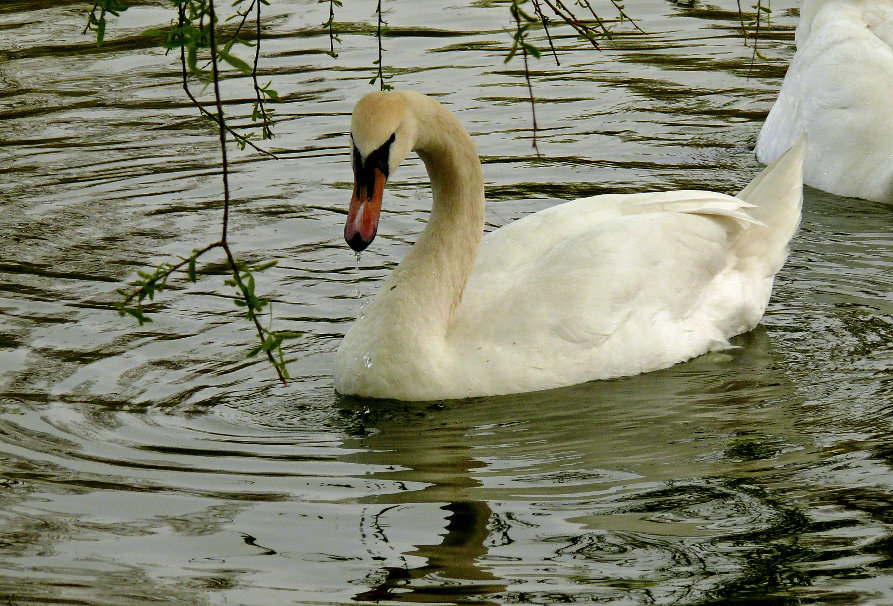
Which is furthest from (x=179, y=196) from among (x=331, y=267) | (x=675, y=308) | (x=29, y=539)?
(x=29, y=539)

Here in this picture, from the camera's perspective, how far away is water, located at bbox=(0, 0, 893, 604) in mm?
4660

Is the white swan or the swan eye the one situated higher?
the swan eye

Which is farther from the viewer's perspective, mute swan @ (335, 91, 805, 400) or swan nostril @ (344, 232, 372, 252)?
mute swan @ (335, 91, 805, 400)

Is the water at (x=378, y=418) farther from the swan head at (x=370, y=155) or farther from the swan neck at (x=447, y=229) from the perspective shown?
the swan head at (x=370, y=155)

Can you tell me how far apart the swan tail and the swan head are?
234 cm

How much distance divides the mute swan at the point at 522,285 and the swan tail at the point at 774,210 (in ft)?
0.41

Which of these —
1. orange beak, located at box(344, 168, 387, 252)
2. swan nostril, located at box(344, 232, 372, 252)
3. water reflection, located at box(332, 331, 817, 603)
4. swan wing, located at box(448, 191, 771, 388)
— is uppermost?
orange beak, located at box(344, 168, 387, 252)

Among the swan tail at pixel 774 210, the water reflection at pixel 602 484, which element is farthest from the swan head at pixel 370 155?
the swan tail at pixel 774 210

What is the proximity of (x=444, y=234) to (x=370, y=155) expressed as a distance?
0.88m

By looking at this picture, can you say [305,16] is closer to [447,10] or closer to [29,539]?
[447,10]

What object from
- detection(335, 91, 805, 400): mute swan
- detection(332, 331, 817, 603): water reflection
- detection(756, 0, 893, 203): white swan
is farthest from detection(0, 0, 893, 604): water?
detection(756, 0, 893, 203): white swan

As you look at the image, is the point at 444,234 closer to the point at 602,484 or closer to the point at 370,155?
the point at 370,155

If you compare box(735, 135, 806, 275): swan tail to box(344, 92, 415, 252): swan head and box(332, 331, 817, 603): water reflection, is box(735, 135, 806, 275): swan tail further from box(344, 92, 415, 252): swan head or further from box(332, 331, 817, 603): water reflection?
box(344, 92, 415, 252): swan head

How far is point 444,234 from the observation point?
6.71 m
